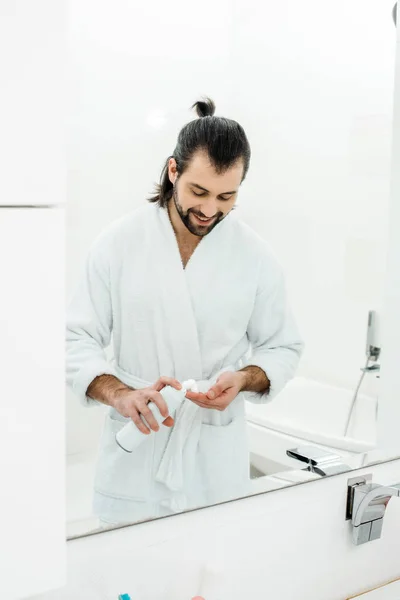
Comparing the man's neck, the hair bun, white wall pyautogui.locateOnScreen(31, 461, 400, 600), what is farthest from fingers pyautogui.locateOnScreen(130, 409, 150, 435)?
the hair bun

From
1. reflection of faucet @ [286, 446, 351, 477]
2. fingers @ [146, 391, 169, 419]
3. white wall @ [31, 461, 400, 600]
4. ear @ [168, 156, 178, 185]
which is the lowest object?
white wall @ [31, 461, 400, 600]

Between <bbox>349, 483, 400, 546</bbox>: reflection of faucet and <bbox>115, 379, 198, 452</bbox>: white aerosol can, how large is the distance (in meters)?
0.39

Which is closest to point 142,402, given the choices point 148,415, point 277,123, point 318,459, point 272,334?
point 148,415

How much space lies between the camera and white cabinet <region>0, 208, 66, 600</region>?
0.54 m

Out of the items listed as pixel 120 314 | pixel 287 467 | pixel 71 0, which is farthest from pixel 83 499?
pixel 71 0

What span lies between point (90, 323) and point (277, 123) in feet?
1.34

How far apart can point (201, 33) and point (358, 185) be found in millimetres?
376

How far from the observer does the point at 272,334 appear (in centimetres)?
102

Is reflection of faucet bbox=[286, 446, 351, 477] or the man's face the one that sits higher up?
the man's face

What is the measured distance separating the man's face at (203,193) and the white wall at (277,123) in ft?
0.09

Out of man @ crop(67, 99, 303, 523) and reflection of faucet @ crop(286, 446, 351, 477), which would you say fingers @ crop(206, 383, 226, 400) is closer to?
man @ crop(67, 99, 303, 523)

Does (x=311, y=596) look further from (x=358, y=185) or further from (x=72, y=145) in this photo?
(x=72, y=145)

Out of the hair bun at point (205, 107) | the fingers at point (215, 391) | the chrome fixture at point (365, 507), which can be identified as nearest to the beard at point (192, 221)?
the hair bun at point (205, 107)

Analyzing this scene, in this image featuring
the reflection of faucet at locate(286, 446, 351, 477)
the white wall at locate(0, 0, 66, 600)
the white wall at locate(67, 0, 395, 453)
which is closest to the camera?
the white wall at locate(0, 0, 66, 600)
